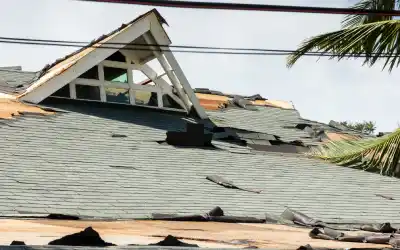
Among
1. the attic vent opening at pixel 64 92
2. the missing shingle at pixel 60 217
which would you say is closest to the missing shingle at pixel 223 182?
the missing shingle at pixel 60 217

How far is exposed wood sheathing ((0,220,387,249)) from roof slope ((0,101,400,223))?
0.70 metres

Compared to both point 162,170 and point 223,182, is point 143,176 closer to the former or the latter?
point 162,170

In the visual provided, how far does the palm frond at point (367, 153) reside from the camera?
46.8 feet

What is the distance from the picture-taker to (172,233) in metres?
8.86

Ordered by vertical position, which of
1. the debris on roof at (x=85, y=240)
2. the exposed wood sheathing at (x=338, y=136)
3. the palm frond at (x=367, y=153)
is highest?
the exposed wood sheathing at (x=338, y=136)

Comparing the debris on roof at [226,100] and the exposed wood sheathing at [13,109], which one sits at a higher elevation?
A: the debris on roof at [226,100]

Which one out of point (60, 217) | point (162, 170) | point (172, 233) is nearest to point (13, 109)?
point (162, 170)

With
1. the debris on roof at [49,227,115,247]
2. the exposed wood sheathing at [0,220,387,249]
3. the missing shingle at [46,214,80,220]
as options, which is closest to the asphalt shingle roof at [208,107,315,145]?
the exposed wood sheathing at [0,220,387,249]

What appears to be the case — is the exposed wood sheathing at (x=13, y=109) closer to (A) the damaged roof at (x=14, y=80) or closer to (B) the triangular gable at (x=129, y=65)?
(B) the triangular gable at (x=129, y=65)

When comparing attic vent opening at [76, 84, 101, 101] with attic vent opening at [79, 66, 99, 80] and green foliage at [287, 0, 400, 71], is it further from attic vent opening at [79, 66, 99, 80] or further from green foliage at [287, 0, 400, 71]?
green foliage at [287, 0, 400, 71]

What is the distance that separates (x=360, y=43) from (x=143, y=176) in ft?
15.7

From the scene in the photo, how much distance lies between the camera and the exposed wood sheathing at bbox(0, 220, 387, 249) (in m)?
7.90

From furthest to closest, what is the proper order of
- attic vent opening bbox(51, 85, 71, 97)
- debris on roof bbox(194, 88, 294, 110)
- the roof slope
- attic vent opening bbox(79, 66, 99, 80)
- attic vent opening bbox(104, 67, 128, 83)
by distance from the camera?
1. debris on roof bbox(194, 88, 294, 110)
2. attic vent opening bbox(104, 67, 128, 83)
3. attic vent opening bbox(79, 66, 99, 80)
4. attic vent opening bbox(51, 85, 71, 97)
5. the roof slope

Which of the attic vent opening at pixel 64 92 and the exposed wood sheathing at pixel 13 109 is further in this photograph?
the attic vent opening at pixel 64 92
